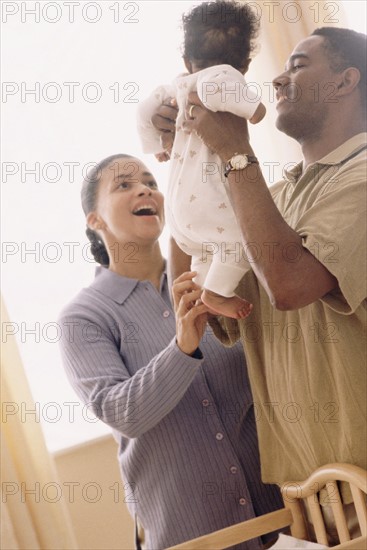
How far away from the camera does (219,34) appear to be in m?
1.19

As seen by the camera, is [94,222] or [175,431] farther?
[94,222]

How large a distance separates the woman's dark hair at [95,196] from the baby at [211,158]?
475 millimetres

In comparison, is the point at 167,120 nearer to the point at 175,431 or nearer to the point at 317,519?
the point at 175,431

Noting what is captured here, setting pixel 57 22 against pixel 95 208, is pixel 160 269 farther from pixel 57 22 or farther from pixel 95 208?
pixel 57 22

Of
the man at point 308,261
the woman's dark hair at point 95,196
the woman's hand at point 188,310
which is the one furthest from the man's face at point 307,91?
the woman's dark hair at point 95,196

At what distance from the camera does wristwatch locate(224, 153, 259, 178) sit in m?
1.05

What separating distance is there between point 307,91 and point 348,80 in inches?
3.7

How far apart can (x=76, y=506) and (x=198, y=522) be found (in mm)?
940

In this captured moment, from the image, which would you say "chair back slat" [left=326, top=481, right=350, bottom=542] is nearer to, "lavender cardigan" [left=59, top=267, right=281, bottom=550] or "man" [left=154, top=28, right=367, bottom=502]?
"man" [left=154, top=28, right=367, bottom=502]

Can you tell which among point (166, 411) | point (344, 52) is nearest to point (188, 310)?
point (166, 411)

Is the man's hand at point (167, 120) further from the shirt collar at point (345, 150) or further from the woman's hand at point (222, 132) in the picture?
the shirt collar at point (345, 150)

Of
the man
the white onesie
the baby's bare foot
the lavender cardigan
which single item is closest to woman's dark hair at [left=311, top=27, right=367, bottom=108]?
the man

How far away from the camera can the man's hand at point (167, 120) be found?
125 centimetres

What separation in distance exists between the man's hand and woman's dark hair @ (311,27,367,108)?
0.30 meters
